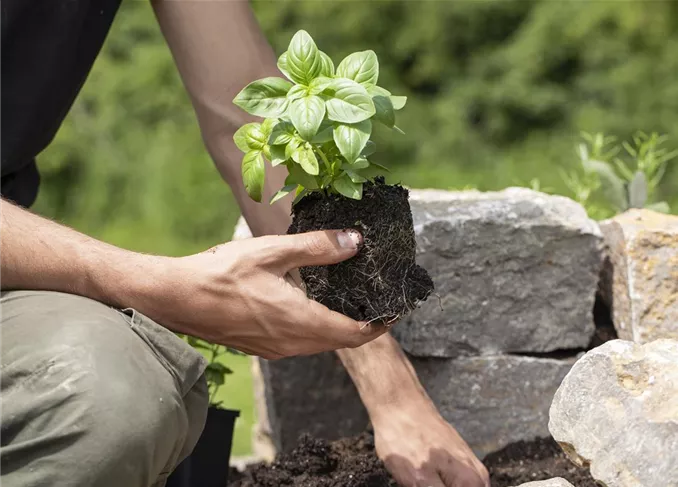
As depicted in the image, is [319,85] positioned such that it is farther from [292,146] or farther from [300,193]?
[300,193]

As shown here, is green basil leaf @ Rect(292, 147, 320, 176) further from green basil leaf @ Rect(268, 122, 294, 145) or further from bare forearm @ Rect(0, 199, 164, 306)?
bare forearm @ Rect(0, 199, 164, 306)

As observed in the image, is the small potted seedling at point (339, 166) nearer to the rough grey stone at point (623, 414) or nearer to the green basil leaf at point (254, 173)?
the green basil leaf at point (254, 173)

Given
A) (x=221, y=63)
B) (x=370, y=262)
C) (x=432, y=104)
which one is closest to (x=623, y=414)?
(x=370, y=262)

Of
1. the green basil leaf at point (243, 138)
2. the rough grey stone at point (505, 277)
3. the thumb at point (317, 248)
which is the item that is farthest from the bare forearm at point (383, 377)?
the green basil leaf at point (243, 138)

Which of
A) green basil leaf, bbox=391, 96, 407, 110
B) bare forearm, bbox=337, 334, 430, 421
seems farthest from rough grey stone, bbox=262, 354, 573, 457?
green basil leaf, bbox=391, 96, 407, 110

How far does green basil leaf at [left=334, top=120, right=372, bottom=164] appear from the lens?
1886 mm

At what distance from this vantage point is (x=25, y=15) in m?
2.58

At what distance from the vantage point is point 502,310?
2.85 m

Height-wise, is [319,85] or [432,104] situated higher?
[319,85]

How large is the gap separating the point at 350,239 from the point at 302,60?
1.17ft

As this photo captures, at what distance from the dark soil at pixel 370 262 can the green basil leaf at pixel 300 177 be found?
0.16 ft

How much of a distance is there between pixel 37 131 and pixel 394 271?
3.76 feet

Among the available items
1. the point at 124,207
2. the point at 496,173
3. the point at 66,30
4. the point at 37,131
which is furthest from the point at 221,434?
the point at 124,207

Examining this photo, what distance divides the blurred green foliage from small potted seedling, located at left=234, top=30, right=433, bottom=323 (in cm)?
396
